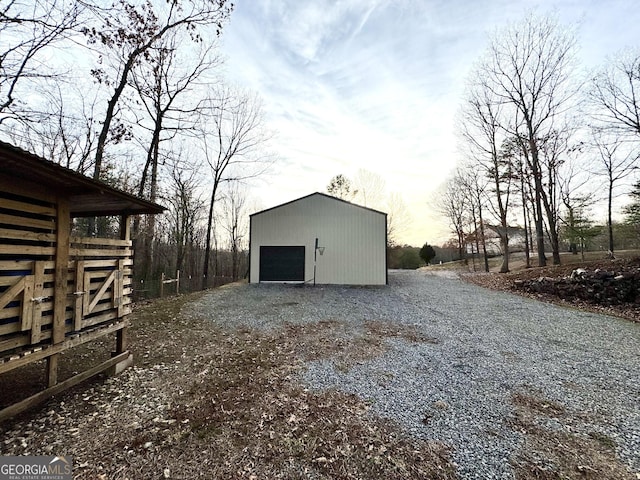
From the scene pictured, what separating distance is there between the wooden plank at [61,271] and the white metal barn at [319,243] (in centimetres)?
1013

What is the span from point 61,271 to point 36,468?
1.78 m

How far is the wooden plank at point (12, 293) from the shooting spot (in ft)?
7.85

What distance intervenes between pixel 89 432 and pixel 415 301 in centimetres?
847

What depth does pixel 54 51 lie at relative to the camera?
204 inches

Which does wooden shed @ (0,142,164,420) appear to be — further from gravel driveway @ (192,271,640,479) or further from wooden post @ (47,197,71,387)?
gravel driveway @ (192,271,640,479)

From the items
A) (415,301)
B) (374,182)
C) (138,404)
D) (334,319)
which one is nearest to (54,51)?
(138,404)

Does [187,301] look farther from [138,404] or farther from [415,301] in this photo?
[415,301]

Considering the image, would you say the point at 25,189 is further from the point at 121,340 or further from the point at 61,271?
the point at 121,340

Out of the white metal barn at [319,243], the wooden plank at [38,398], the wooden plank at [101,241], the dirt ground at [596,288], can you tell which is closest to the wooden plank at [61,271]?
the wooden plank at [101,241]

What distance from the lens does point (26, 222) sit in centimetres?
266

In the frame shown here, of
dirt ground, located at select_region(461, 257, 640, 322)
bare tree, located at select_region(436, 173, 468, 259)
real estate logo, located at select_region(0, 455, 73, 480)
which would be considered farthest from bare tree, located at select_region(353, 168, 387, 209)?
real estate logo, located at select_region(0, 455, 73, 480)

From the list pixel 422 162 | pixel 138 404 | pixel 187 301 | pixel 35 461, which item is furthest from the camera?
pixel 422 162

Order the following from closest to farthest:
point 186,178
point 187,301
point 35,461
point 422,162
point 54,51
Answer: point 35,461 < point 54,51 < point 187,301 < point 422,162 < point 186,178

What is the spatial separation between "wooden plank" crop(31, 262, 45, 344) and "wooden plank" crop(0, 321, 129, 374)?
0.15 meters
